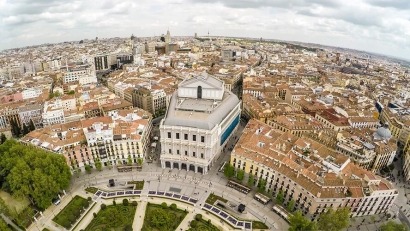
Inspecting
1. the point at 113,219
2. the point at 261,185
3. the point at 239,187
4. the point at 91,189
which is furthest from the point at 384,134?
the point at 91,189

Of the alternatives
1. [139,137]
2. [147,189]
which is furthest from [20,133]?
[147,189]

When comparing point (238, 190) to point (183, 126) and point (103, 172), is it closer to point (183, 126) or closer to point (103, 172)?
point (183, 126)

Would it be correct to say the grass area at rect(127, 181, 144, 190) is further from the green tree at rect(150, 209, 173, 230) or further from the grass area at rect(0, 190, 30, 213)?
the grass area at rect(0, 190, 30, 213)

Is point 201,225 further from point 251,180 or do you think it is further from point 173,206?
point 251,180

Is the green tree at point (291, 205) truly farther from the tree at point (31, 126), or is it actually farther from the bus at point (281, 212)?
the tree at point (31, 126)

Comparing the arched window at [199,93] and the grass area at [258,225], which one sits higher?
the arched window at [199,93]

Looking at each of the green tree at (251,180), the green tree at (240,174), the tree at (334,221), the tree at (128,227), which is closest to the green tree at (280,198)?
the green tree at (251,180)
